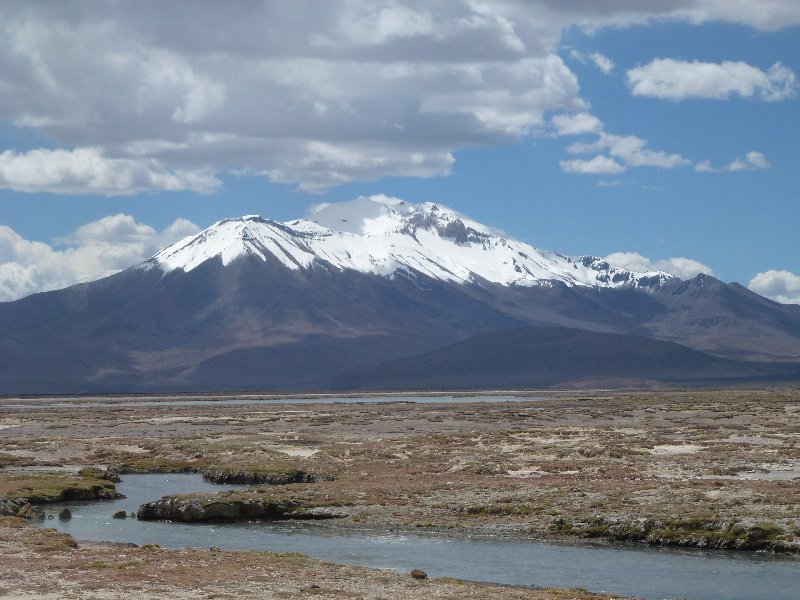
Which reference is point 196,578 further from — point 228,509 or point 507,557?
point 228,509

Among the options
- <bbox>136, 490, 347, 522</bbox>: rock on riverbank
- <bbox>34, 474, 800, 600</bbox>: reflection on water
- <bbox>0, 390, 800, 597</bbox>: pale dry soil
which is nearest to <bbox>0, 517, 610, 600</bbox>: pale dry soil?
<bbox>0, 390, 800, 597</bbox>: pale dry soil

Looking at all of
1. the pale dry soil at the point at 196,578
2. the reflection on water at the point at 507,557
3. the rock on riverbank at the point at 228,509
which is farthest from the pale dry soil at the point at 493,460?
the pale dry soil at the point at 196,578

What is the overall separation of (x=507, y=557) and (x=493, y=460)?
26997 millimetres

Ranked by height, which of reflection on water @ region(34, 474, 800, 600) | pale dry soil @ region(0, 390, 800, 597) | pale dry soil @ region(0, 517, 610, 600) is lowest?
reflection on water @ region(34, 474, 800, 600)

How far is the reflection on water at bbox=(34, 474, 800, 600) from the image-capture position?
3419 cm

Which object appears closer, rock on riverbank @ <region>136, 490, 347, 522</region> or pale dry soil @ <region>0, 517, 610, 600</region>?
pale dry soil @ <region>0, 517, 610, 600</region>

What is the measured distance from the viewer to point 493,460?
6550 cm

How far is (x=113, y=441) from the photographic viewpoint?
3617 inches

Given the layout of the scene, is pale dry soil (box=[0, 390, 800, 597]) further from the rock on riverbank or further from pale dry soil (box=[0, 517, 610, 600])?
pale dry soil (box=[0, 517, 610, 600])

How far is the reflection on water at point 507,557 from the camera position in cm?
3419

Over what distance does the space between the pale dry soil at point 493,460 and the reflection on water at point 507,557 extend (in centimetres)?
201

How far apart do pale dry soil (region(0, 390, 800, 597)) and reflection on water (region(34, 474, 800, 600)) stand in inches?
79.2

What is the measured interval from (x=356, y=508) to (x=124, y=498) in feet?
43.9

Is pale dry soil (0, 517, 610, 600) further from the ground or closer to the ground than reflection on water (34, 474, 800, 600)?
further from the ground
